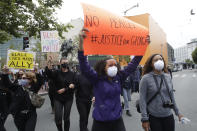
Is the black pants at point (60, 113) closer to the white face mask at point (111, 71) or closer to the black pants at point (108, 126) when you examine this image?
the black pants at point (108, 126)

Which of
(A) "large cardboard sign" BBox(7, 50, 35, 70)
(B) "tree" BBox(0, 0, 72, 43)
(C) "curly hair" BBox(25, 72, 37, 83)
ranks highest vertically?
(B) "tree" BBox(0, 0, 72, 43)

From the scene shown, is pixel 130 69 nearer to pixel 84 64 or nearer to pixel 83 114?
pixel 84 64

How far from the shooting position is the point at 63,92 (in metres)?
4.32

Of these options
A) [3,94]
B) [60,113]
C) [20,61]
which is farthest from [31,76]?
[20,61]

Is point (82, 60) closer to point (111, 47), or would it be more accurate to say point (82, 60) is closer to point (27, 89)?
A: point (111, 47)

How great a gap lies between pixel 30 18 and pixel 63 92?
9.32 m

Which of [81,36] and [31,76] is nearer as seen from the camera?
[81,36]

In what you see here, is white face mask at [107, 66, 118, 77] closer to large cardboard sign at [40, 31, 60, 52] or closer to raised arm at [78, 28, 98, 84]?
raised arm at [78, 28, 98, 84]

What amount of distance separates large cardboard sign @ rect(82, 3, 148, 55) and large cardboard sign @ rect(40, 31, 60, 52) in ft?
9.93

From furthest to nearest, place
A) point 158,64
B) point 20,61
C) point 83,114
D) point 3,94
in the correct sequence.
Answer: point 20,61 < point 3,94 < point 83,114 < point 158,64

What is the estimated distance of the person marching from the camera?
9.21 ft

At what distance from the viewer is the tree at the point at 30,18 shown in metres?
11.0

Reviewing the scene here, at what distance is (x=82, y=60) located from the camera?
2557mm

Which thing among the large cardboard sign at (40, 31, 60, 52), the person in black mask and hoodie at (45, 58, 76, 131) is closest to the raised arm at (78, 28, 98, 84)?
the person in black mask and hoodie at (45, 58, 76, 131)
